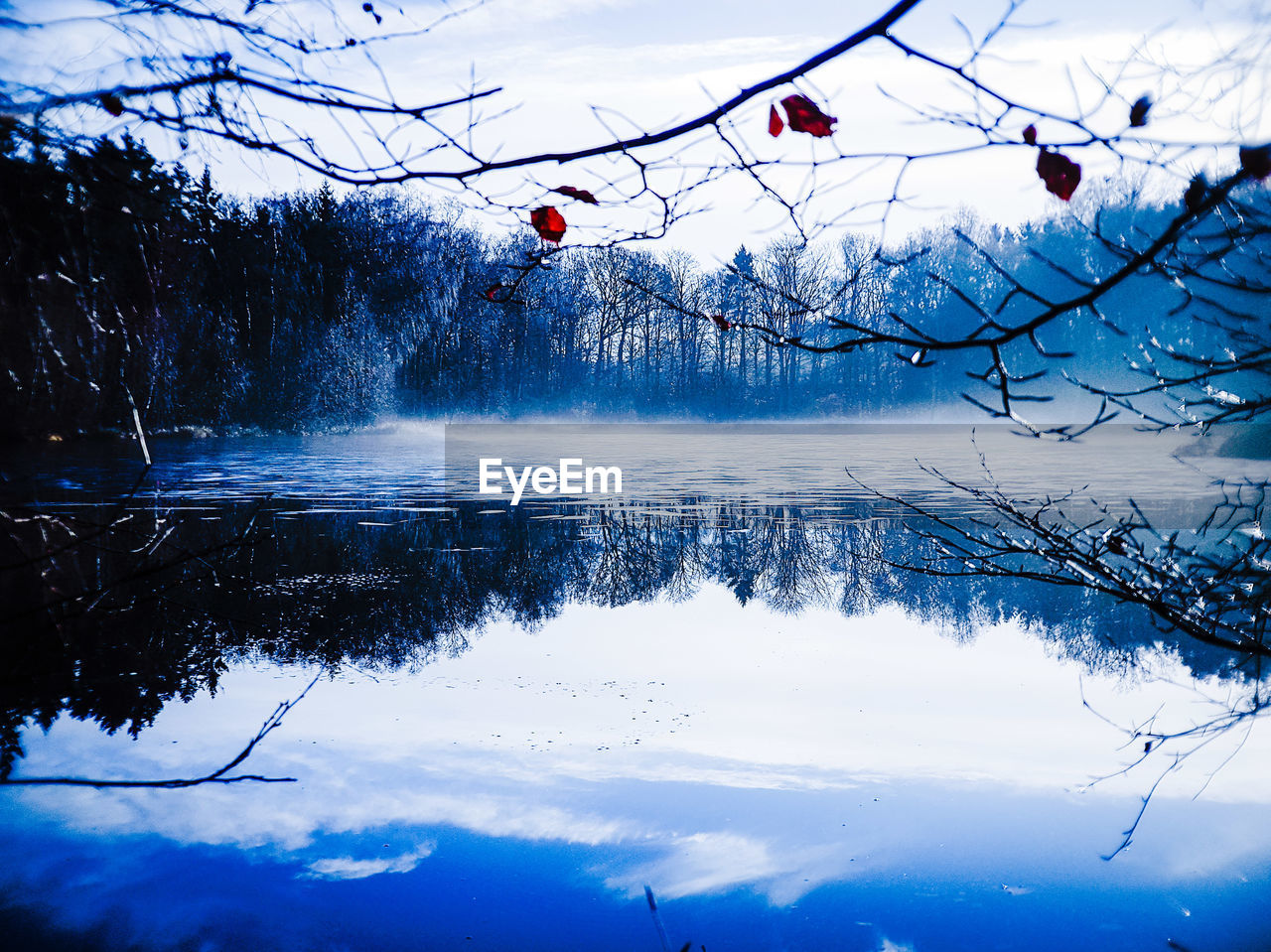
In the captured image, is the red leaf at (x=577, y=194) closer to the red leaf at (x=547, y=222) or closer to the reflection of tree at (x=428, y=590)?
the red leaf at (x=547, y=222)

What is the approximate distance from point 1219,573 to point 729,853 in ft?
6.31

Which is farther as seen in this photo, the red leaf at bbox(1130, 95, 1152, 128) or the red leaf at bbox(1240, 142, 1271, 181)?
the red leaf at bbox(1130, 95, 1152, 128)

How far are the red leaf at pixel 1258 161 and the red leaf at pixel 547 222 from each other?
128cm

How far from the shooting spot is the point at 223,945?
2811mm

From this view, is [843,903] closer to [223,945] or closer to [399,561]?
[223,945]

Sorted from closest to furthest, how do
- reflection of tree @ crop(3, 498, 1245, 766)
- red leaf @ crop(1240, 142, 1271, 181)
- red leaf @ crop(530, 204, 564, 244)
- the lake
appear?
red leaf @ crop(1240, 142, 1271, 181) < red leaf @ crop(530, 204, 564, 244) < the lake < reflection of tree @ crop(3, 498, 1245, 766)

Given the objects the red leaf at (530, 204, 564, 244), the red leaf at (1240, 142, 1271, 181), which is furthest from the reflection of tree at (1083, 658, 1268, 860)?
the red leaf at (530, 204, 564, 244)

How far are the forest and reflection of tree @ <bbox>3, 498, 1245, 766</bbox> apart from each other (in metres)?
1.48

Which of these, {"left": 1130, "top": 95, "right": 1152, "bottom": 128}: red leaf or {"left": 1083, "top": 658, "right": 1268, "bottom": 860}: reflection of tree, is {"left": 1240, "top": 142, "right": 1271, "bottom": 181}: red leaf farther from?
{"left": 1083, "top": 658, "right": 1268, "bottom": 860}: reflection of tree

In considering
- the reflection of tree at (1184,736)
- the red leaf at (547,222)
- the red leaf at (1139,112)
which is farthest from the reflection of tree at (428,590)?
the red leaf at (1139,112)

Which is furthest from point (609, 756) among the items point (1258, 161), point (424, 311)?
point (424, 311)

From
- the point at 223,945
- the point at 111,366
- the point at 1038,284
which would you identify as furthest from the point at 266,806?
the point at 1038,284

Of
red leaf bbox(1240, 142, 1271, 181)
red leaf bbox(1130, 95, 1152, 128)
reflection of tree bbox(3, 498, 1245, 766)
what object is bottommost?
reflection of tree bbox(3, 498, 1245, 766)

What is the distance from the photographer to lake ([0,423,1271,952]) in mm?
3020
